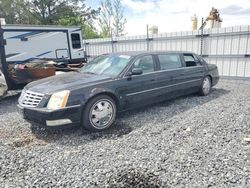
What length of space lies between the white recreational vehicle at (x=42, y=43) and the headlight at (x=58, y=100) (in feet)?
23.1

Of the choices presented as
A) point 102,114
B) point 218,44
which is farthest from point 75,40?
point 102,114

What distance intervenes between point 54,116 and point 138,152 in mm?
1450

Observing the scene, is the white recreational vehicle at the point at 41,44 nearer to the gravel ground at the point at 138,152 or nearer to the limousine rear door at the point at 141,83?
the limousine rear door at the point at 141,83

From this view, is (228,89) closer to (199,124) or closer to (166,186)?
(199,124)

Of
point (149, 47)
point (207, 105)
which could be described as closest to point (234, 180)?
point (207, 105)

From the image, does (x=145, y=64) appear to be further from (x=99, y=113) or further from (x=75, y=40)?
(x=75, y=40)

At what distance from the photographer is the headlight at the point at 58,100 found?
11.8 feet

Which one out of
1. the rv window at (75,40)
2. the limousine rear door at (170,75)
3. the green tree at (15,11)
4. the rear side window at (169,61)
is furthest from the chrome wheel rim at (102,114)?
the green tree at (15,11)

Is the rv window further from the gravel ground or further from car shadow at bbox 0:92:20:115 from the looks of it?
the gravel ground

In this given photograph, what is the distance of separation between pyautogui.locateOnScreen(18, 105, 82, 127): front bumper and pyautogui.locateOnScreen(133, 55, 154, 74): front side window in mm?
1661

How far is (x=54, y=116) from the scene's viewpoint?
3.56 meters

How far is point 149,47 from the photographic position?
10781 millimetres

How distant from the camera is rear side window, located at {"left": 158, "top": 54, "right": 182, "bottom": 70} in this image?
17.3 ft

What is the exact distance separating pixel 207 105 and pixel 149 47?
5.89 meters
